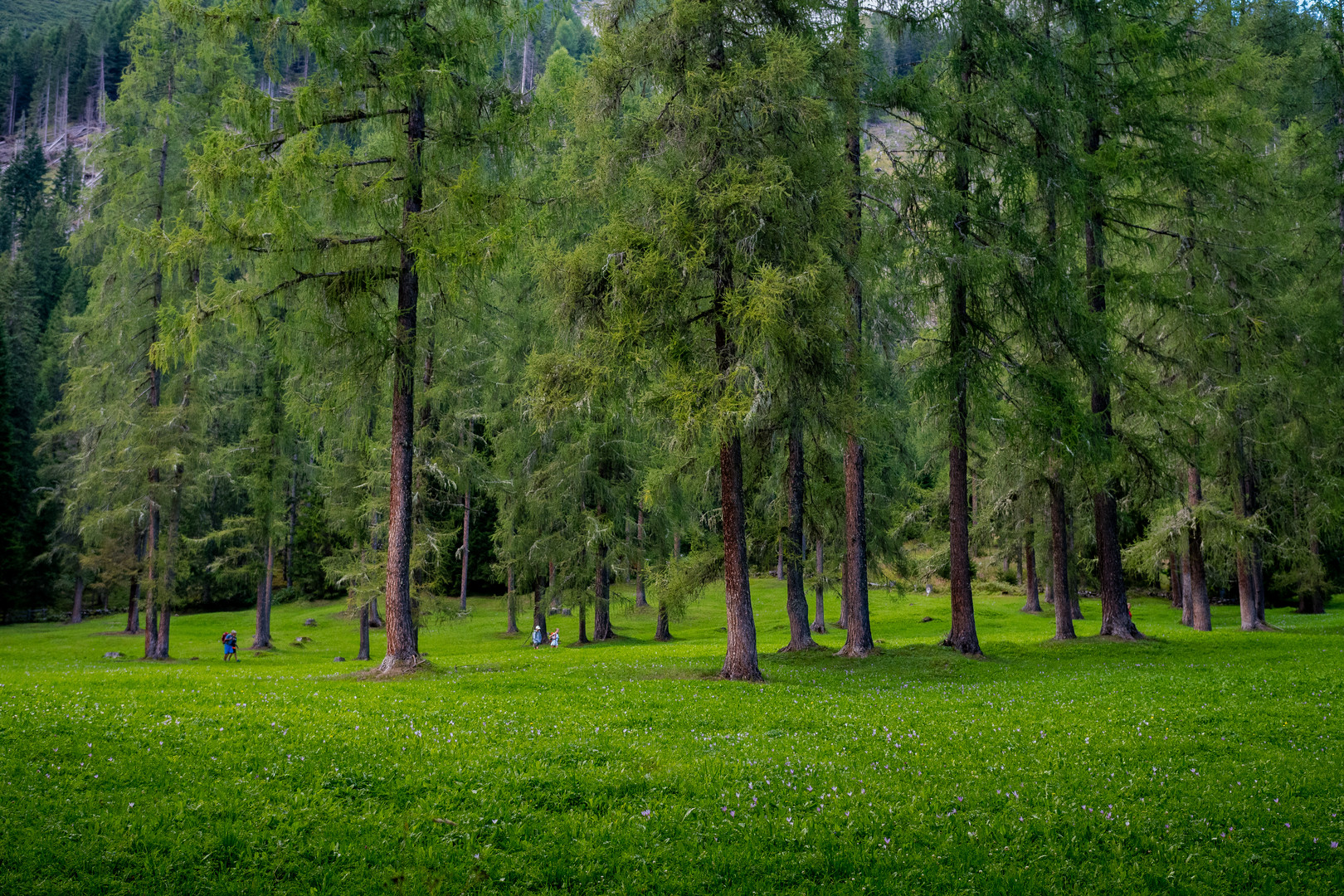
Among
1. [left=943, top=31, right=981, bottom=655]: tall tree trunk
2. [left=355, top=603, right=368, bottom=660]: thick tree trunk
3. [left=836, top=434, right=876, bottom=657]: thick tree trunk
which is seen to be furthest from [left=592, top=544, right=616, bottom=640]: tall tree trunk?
[left=943, top=31, right=981, bottom=655]: tall tree trunk

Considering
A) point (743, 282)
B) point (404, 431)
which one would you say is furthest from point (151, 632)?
point (743, 282)

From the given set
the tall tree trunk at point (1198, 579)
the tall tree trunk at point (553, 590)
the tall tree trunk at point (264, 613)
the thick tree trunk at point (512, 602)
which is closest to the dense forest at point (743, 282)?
the tall tree trunk at point (1198, 579)

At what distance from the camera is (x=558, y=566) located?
33.6 metres

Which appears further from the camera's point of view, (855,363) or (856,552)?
(856,552)

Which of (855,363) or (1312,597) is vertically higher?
(855,363)

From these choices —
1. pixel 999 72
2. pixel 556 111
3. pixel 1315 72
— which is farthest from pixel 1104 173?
pixel 1315 72

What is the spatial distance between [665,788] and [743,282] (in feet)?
30.5

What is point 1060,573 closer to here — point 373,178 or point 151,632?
point 373,178

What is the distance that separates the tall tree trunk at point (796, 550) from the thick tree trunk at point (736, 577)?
4745 millimetres

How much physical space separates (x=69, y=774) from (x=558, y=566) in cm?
2637

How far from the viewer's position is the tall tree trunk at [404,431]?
16141mm

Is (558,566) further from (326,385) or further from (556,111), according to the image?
(556,111)

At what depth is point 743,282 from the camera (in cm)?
1470

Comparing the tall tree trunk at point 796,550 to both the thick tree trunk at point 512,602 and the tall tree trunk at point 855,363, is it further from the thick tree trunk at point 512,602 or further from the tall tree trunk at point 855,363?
the thick tree trunk at point 512,602
